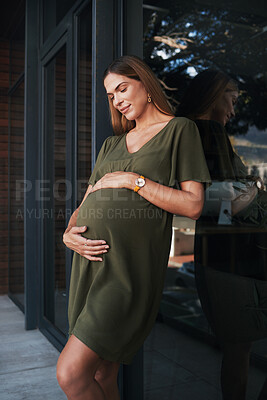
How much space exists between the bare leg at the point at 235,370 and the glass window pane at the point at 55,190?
1.67m

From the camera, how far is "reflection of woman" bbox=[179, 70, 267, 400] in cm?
133

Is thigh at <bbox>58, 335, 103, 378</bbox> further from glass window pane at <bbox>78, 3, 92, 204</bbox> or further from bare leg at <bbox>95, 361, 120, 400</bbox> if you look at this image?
glass window pane at <bbox>78, 3, 92, 204</bbox>

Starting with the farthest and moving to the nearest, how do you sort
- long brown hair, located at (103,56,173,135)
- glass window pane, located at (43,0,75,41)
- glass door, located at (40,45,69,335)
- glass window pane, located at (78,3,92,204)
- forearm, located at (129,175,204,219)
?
glass door, located at (40,45,69,335) → glass window pane, located at (43,0,75,41) → glass window pane, located at (78,3,92,204) → long brown hair, located at (103,56,173,135) → forearm, located at (129,175,204,219)

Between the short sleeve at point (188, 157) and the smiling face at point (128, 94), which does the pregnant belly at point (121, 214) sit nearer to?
the short sleeve at point (188, 157)

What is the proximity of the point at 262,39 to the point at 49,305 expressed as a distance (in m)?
2.74

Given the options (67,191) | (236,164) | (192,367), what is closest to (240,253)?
(236,164)

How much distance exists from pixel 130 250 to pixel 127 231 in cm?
6

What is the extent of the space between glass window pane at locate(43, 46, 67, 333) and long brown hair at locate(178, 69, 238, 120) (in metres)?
1.49

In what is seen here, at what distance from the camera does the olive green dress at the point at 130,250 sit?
1.38m

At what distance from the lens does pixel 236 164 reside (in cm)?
137

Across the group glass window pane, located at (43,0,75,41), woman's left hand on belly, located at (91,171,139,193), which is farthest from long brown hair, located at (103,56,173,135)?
glass window pane, located at (43,0,75,41)

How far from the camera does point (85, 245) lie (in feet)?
4.80

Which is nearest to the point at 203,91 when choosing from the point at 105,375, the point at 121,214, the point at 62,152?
the point at 121,214

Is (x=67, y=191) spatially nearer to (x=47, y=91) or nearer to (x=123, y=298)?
(x=47, y=91)
